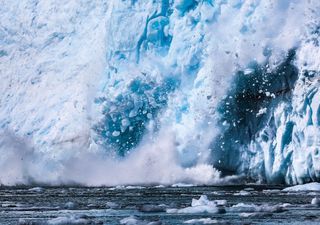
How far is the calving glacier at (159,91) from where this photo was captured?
33.5 meters

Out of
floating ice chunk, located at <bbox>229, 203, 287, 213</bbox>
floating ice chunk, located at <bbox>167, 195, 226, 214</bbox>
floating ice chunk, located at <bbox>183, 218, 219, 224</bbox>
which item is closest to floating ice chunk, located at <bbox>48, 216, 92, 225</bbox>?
floating ice chunk, located at <bbox>183, 218, 219, 224</bbox>

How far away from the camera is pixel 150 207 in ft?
77.0

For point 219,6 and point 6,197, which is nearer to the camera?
point 6,197

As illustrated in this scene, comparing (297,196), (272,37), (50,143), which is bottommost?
(297,196)

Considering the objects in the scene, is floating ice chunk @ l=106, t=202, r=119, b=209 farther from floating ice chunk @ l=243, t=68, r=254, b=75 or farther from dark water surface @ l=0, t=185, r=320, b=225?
floating ice chunk @ l=243, t=68, r=254, b=75

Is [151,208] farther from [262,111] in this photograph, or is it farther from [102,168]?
[102,168]

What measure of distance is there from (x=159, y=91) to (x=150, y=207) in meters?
17.2

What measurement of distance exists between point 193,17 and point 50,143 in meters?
10.5

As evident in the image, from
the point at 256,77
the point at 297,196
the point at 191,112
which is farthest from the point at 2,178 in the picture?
the point at 297,196

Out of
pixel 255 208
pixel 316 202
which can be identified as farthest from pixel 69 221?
pixel 316 202

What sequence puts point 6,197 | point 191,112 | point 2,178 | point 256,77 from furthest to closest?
point 2,178, point 191,112, point 256,77, point 6,197

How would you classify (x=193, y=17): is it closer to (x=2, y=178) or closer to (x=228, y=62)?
(x=228, y=62)

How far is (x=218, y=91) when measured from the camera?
37.2 m

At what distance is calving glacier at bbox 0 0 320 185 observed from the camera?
33.5 metres
